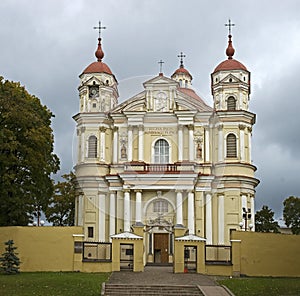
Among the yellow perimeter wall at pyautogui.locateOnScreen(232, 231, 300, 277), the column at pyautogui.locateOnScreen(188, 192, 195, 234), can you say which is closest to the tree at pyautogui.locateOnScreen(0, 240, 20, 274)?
the yellow perimeter wall at pyautogui.locateOnScreen(232, 231, 300, 277)

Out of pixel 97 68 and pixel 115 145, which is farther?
pixel 97 68

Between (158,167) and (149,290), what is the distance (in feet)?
57.6

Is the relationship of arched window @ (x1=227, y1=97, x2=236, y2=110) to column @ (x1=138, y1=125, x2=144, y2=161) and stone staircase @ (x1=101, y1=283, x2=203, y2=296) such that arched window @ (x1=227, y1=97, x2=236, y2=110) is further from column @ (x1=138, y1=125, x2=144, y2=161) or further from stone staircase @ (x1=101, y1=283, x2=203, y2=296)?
stone staircase @ (x1=101, y1=283, x2=203, y2=296)

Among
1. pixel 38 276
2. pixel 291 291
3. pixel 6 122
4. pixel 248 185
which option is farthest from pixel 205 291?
pixel 248 185

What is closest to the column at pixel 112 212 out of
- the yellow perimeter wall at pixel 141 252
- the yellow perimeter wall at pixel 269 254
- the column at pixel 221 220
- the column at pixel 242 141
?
the column at pixel 221 220

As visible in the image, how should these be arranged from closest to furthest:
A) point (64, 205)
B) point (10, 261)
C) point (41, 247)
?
point (10, 261), point (41, 247), point (64, 205)

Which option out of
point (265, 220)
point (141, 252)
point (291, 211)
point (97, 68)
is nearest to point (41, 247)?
point (141, 252)

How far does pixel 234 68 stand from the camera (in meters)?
45.6

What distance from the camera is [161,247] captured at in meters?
41.7

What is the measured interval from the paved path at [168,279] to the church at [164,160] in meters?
10.0

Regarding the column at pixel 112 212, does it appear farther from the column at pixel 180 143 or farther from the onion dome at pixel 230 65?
the onion dome at pixel 230 65

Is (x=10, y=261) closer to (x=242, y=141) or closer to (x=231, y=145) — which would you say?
(x=231, y=145)

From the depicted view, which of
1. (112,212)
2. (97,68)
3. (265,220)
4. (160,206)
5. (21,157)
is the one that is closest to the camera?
(21,157)

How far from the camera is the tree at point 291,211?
6812 centimetres
